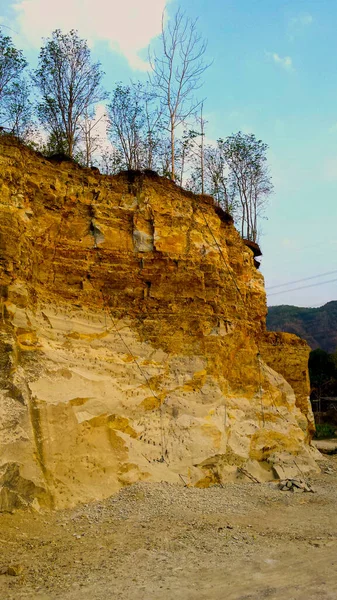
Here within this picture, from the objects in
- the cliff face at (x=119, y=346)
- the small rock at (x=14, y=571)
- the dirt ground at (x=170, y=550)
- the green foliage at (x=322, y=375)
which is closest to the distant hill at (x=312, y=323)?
the green foliage at (x=322, y=375)

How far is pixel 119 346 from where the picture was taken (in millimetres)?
10453

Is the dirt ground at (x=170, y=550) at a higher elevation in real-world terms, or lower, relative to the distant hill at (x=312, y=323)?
lower

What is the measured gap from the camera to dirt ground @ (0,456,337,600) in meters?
5.73

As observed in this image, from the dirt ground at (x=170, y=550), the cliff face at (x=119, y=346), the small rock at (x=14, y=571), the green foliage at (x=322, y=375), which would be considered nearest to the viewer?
the dirt ground at (x=170, y=550)

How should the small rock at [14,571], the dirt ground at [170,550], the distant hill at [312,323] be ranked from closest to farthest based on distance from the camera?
the dirt ground at [170,550] → the small rock at [14,571] → the distant hill at [312,323]

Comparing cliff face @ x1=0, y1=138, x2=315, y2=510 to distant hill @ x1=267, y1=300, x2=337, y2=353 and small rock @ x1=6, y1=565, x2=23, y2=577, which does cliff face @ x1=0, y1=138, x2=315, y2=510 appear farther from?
distant hill @ x1=267, y1=300, x2=337, y2=353

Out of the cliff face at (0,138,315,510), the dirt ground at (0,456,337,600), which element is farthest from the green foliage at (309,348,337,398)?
the dirt ground at (0,456,337,600)

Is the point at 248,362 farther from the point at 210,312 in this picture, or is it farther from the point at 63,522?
the point at 63,522

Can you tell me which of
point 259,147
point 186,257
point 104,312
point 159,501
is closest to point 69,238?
point 104,312

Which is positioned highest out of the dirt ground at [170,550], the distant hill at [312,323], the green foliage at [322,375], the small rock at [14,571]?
the distant hill at [312,323]

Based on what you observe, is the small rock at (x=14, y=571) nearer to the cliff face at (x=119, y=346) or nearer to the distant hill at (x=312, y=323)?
the cliff face at (x=119, y=346)

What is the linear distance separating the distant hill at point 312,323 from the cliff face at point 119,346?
6102 centimetres

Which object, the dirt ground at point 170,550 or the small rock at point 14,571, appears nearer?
the dirt ground at point 170,550

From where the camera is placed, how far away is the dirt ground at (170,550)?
5.73 metres
